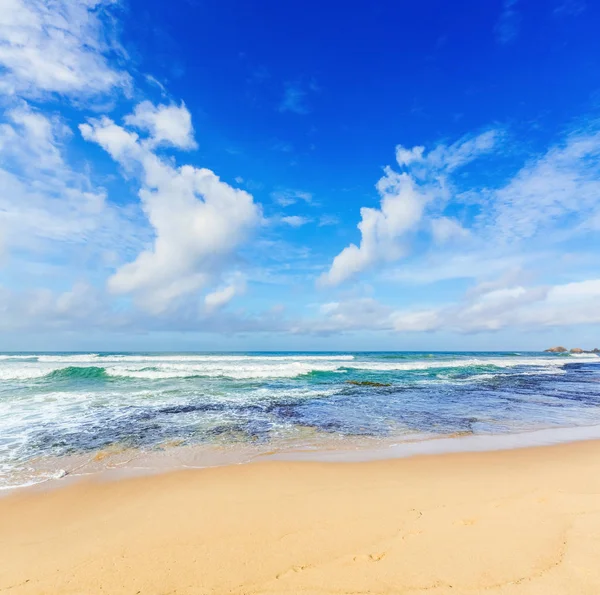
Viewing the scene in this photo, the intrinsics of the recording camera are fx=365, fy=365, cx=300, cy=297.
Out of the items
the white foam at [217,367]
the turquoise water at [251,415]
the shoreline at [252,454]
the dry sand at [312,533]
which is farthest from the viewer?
the white foam at [217,367]

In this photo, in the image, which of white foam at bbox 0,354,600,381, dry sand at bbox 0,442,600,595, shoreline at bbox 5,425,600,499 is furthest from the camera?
white foam at bbox 0,354,600,381

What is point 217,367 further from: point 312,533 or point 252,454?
point 312,533

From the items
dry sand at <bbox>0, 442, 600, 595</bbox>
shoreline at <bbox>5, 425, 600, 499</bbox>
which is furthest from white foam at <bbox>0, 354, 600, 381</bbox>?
dry sand at <bbox>0, 442, 600, 595</bbox>

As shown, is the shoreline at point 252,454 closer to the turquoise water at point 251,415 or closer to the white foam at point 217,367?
the turquoise water at point 251,415

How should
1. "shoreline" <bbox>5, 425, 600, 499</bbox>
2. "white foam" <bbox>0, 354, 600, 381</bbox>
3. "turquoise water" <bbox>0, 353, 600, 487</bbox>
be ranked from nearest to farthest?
"shoreline" <bbox>5, 425, 600, 499</bbox> → "turquoise water" <bbox>0, 353, 600, 487</bbox> → "white foam" <bbox>0, 354, 600, 381</bbox>

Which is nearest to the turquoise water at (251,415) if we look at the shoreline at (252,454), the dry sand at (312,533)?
the shoreline at (252,454)

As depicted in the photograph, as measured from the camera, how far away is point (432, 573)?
3.20 metres

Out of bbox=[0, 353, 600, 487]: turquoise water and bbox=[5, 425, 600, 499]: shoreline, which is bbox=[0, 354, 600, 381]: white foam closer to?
bbox=[0, 353, 600, 487]: turquoise water

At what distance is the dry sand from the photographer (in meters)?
3.18

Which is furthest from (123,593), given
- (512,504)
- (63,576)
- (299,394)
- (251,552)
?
(299,394)

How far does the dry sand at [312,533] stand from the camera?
3182 mm

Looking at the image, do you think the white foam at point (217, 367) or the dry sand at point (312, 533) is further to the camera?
the white foam at point (217, 367)

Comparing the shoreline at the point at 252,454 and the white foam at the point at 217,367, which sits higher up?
the white foam at the point at 217,367

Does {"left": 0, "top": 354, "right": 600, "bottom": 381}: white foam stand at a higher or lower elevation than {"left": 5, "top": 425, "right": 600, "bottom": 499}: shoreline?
higher
